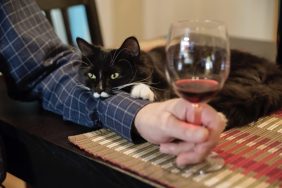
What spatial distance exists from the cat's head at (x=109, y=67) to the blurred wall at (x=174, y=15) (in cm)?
167

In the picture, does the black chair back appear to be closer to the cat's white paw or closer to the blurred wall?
the blurred wall

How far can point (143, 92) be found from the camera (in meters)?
0.96

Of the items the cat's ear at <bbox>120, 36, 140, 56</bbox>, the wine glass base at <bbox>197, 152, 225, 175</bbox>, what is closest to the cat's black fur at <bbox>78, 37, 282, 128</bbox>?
the cat's ear at <bbox>120, 36, 140, 56</bbox>

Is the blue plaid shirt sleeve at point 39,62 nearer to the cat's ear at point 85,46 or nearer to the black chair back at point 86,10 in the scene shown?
the cat's ear at point 85,46

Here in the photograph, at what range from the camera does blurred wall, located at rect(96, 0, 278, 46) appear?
2.72 meters

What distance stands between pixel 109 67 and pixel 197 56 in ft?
1.11

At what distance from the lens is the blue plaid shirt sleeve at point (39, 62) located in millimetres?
1031

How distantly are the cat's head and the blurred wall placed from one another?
1672 millimetres

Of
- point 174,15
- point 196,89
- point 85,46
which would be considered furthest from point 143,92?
point 174,15

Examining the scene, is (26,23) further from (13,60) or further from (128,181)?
(128,181)

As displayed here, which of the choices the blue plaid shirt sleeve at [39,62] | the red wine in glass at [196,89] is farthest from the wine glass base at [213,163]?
the blue plaid shirt sleeve at [39,62]

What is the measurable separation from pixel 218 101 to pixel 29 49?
1.76 ft

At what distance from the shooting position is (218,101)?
3.30ft

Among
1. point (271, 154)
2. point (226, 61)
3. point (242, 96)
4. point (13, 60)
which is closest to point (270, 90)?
point (242, 96)
